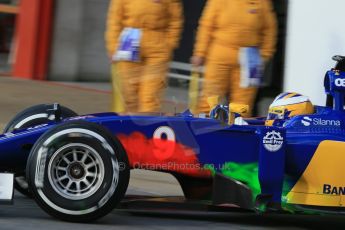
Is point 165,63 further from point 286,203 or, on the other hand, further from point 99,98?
point 99,98

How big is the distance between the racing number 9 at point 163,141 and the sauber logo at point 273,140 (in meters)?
0.64

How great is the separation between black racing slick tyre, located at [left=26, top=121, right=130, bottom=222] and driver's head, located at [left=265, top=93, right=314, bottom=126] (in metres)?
1.27

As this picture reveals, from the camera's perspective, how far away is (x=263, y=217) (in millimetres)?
6312

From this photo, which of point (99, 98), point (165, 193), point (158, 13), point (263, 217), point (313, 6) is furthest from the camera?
point (99, 98)

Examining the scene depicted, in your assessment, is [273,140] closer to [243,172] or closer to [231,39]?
[243,172]

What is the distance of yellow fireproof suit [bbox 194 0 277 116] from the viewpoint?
25.1 ft

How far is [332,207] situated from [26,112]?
2.49 metres

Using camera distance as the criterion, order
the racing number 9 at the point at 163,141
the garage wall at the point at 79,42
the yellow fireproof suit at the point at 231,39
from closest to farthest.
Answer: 1. the racing number 9 at the point at 163,141
2. the yellow fireproof suit at the point at 231,39
3. the garage wall at the point at 79,42

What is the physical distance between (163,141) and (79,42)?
7.83 meters

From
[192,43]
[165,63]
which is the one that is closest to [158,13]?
[165,63]

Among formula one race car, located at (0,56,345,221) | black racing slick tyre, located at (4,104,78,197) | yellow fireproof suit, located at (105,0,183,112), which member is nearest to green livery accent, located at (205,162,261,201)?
formula one race car, located at (0,56,345,221)

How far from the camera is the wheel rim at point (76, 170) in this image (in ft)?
17.5

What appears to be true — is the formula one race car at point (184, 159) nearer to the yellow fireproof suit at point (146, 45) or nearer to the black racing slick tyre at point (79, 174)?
the black racing slick tyre at point (79, 174)

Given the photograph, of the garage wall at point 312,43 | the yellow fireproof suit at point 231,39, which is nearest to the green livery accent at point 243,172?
the yellow fireproof suit at point 231,39
